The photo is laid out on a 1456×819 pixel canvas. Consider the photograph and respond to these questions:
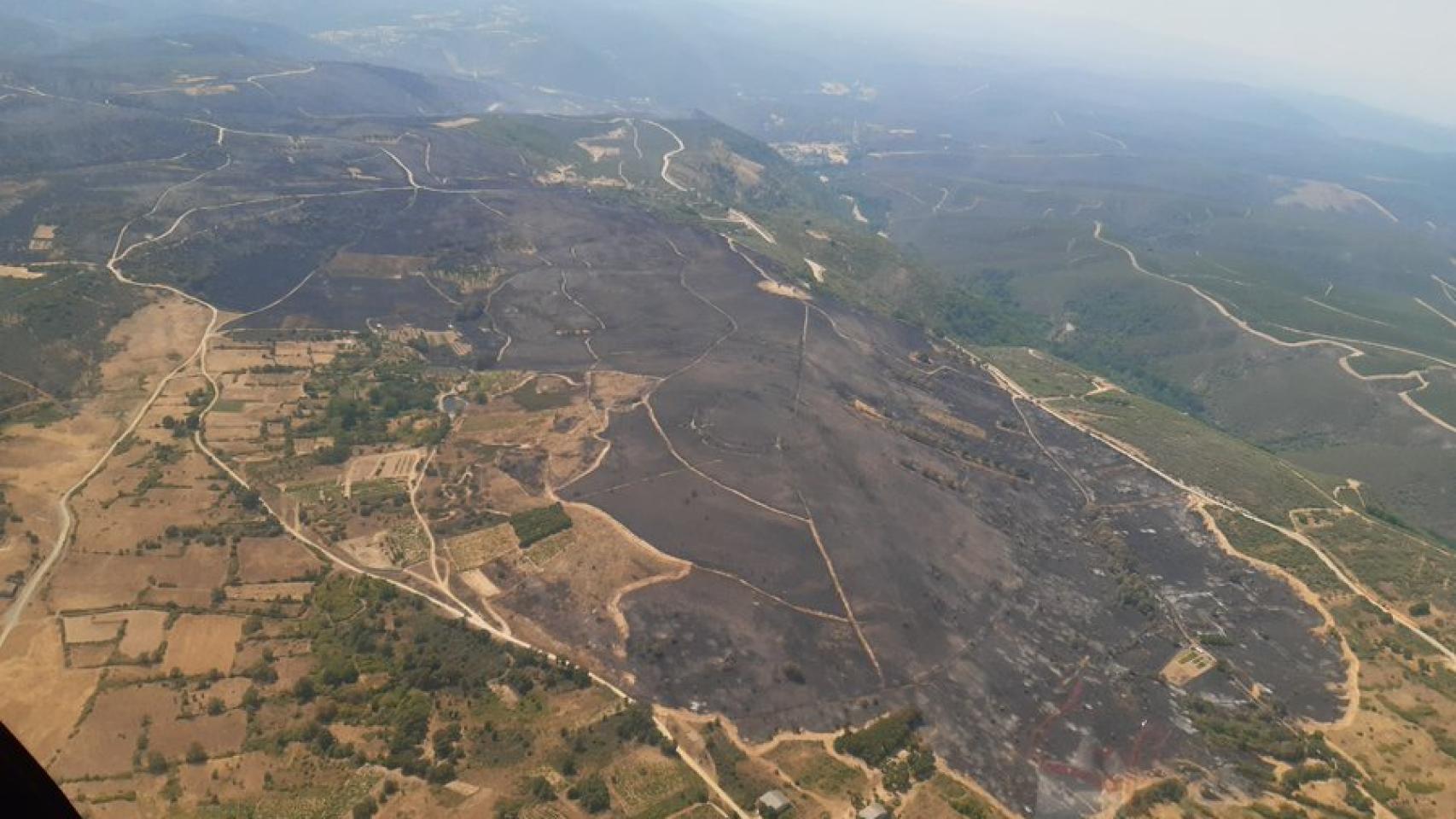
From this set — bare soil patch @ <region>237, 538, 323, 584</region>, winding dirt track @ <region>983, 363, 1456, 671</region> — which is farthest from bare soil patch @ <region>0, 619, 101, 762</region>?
winding dirt track @ <region>983, 363, 1456, 671</region>

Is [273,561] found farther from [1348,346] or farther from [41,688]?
[1348,346]

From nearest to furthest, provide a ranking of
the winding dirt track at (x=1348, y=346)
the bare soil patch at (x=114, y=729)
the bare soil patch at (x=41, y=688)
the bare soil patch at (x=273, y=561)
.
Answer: the bare soil patch at (x=114, y=729) → the bare soil patch at (x=41, y=688) → the bare soil patch at (x=273, y=561) → the winding dirt track at (x=1348, y=346)

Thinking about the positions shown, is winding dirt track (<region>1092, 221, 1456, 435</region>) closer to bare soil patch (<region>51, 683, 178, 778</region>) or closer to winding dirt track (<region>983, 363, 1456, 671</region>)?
winding dirt track (<region>983, 363, 1456, 671</region>)

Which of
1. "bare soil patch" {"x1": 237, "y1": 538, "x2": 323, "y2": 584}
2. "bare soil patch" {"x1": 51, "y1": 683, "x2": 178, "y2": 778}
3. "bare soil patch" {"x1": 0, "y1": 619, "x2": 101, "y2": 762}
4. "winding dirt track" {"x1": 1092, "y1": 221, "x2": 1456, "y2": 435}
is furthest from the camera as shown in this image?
"winding dirt track" {"x1": 1092, "y1": 221, "x2": 1456, "y2": 435}

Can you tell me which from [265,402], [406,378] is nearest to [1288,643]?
[406,378]

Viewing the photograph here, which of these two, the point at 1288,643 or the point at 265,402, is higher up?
the point at 1288,643

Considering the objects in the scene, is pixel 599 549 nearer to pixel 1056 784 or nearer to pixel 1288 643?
pixel 1056 784

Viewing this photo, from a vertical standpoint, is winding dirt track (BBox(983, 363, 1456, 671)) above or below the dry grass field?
above

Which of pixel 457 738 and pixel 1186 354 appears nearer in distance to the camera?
Result: pixel 457 738

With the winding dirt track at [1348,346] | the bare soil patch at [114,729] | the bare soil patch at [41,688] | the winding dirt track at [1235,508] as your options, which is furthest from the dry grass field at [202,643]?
the winding dirt track at [1348,346]

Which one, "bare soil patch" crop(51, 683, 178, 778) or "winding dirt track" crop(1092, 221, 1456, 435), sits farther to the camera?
"winding dirt track" crop(1092, 221, 1456, 435)

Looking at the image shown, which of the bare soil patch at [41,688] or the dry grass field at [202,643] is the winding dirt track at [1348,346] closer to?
the dry grass field at [202,643]
